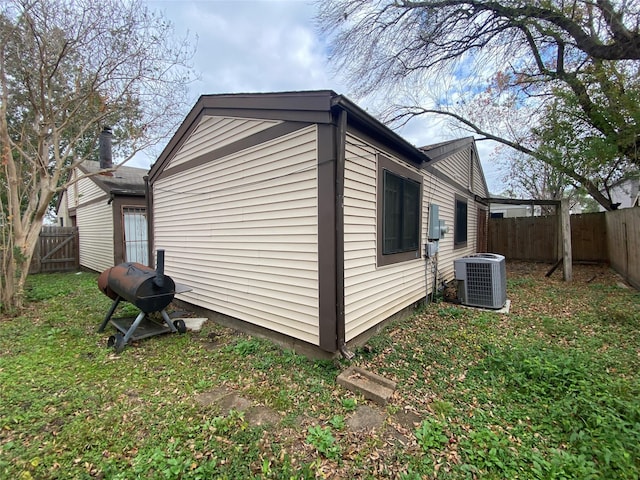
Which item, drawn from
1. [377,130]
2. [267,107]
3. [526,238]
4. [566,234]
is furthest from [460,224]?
[267,107]

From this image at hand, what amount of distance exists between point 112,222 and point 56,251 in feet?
13.2

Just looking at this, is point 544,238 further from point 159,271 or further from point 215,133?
point 159,271

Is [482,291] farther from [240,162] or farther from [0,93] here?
[0,93]

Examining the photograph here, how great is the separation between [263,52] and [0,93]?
5.54m

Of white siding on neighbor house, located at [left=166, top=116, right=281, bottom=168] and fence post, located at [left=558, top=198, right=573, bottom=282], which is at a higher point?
white siding on neighbor house, located at [left=166, top=116, right=281, bottom=168]

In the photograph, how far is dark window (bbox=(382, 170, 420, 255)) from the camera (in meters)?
4.32

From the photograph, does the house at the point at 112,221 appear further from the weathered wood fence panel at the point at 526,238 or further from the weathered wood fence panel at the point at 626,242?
the weathered wood fence panel at the point at 526,238

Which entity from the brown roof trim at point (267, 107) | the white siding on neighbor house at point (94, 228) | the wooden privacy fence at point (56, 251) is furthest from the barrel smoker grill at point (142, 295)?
the wooden privacy fence at point (56, 251)

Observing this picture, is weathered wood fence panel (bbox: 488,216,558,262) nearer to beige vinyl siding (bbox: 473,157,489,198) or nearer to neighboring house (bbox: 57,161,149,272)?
beige vinyl siding (bbox: 473,157,489,198)

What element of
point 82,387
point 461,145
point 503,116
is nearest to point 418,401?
point 82,387

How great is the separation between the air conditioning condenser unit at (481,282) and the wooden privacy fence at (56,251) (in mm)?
13750

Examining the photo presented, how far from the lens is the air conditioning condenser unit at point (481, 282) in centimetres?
557

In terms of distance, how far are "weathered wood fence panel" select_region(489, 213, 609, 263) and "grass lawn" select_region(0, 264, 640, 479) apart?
25.4ft

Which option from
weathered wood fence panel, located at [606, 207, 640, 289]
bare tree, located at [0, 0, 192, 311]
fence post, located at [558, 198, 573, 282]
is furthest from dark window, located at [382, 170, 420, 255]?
bare tree, located at [0, 0, 192, 311]
